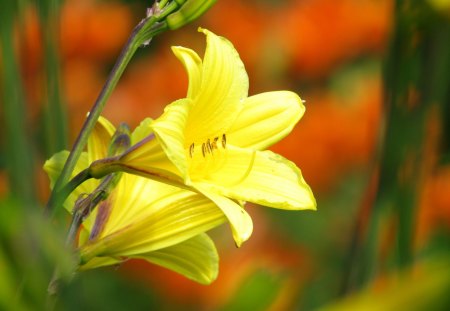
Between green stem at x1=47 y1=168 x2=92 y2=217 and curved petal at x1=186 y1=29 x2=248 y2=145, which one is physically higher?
curved petal at x1=186 y1=29 x2=248 y2=145

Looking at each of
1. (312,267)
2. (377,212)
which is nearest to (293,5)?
(312,267)

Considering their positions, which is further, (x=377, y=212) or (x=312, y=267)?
(x=312, y=267)

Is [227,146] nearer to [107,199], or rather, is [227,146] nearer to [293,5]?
[107,199]

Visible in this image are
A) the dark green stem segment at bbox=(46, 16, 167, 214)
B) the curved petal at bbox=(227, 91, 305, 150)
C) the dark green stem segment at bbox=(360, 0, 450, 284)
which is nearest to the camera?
the dark green stem segment at bbox=(46, 16, 167, 214)

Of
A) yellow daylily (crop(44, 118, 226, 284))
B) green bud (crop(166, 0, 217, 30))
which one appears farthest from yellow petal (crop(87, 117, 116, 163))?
green bud (crop(166, 0, 217, 30))

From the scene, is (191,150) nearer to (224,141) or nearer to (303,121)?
(224,141)

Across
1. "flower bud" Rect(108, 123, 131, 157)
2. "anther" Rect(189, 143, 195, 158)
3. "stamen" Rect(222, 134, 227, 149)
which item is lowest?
"flower bud" Rect(108, 123, 131, 157)

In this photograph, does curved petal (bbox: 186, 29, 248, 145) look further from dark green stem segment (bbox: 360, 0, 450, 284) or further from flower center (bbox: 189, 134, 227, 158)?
dark green stem segment (bbox: 360, 0, 450, 284)

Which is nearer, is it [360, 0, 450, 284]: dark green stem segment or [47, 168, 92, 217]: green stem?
[47, 168, 92, 217]: green stem
